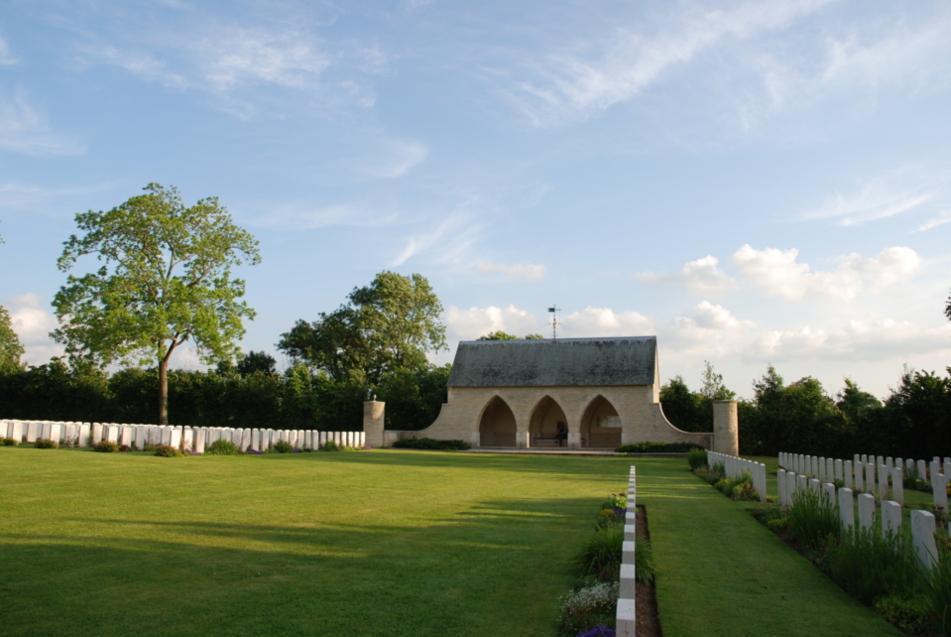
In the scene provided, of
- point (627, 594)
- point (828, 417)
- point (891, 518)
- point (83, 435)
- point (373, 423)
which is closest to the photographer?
point (627, 594)

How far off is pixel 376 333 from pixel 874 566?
1639 inches

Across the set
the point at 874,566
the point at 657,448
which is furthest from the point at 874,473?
the point at 657,448

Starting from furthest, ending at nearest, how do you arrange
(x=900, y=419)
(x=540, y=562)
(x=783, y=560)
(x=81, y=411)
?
1. (x=81, y=411)
2. (x=900, y=419)
3. (x=783, y=560)
4. (x=540, y=562)

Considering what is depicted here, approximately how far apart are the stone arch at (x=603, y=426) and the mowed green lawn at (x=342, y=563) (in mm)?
27186

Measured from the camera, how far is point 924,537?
565cm

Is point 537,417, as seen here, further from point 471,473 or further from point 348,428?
point 471,473

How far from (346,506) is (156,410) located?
101 ft

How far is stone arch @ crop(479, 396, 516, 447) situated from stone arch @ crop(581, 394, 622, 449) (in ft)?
15.4

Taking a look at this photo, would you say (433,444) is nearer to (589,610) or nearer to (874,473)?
(874,473)

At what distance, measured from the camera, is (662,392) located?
37531 millimetres

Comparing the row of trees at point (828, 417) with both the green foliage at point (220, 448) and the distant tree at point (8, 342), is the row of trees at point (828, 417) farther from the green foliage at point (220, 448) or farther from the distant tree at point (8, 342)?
the distant tree at point (8, 342)

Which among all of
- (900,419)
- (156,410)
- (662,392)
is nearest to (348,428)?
(156,410)

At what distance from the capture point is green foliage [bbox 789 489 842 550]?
25.8 ft

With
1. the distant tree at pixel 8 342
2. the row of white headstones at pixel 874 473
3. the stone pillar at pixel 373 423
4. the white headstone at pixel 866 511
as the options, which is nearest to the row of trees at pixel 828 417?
the row of white headstones at pixel 874 473
